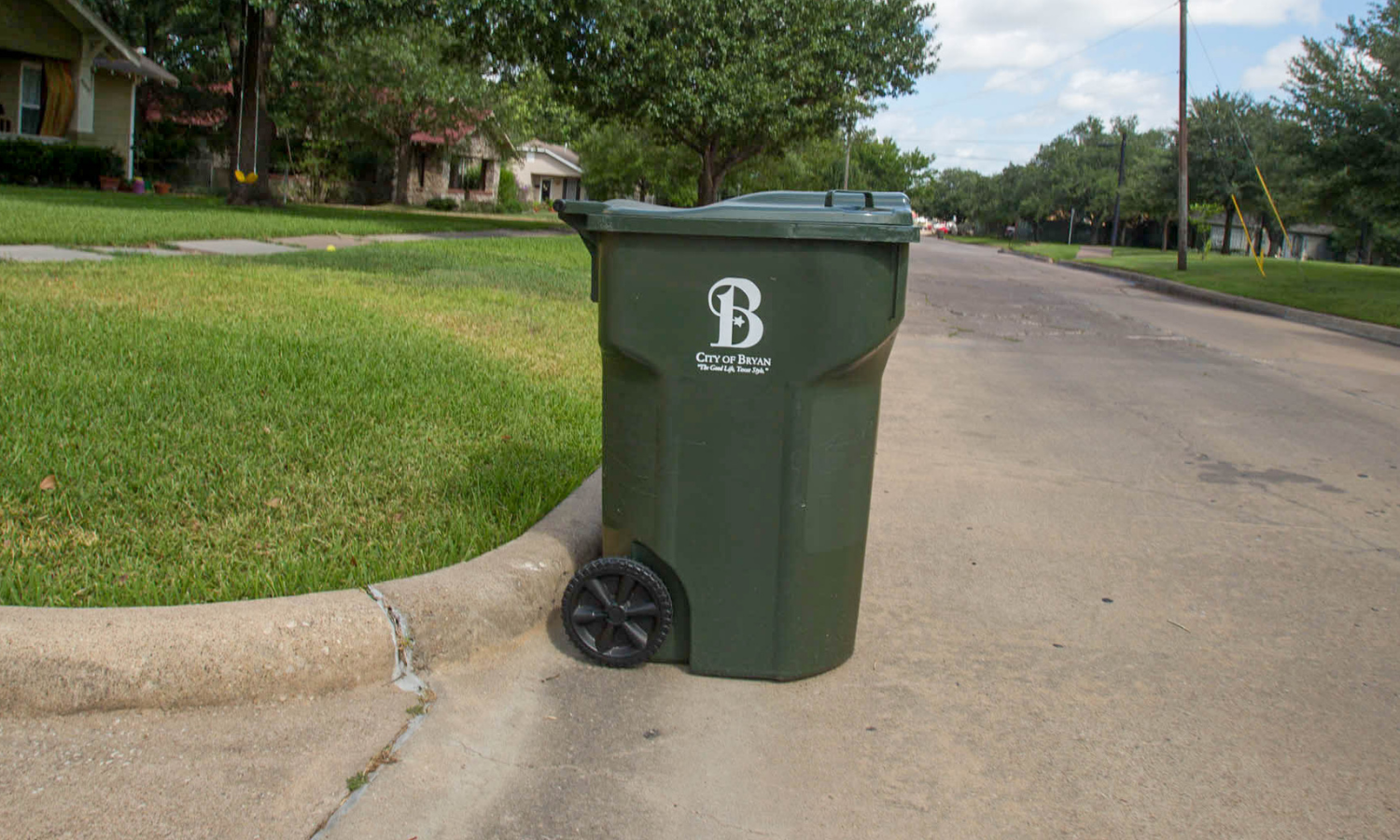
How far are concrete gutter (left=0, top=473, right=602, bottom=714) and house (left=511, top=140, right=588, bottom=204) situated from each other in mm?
56857

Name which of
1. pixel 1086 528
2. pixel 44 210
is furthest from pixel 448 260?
pixel 1086 528

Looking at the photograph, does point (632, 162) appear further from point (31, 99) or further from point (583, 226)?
point (583, 226)

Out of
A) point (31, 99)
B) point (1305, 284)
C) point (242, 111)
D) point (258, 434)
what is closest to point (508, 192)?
point (31, 99)

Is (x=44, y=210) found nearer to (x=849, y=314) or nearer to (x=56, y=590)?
(x=56, y=590)

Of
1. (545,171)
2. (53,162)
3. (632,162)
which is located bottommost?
(53,162)

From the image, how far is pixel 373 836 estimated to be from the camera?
2.54 m

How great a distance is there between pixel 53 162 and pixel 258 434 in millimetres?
25341

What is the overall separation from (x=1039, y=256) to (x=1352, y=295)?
72.0ft

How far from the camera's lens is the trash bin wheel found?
337 cm

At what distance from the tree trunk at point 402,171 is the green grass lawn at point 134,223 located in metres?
20.3

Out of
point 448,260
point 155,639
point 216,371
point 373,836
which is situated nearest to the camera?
point 373,836

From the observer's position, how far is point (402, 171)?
4341 centimetres

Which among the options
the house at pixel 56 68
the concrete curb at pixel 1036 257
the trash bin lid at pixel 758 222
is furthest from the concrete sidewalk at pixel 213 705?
the concrete curb at pixel 1036 257

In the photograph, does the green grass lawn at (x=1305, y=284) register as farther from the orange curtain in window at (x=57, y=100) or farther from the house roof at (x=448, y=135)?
the orange curtain in window at (x=57, y=100)
